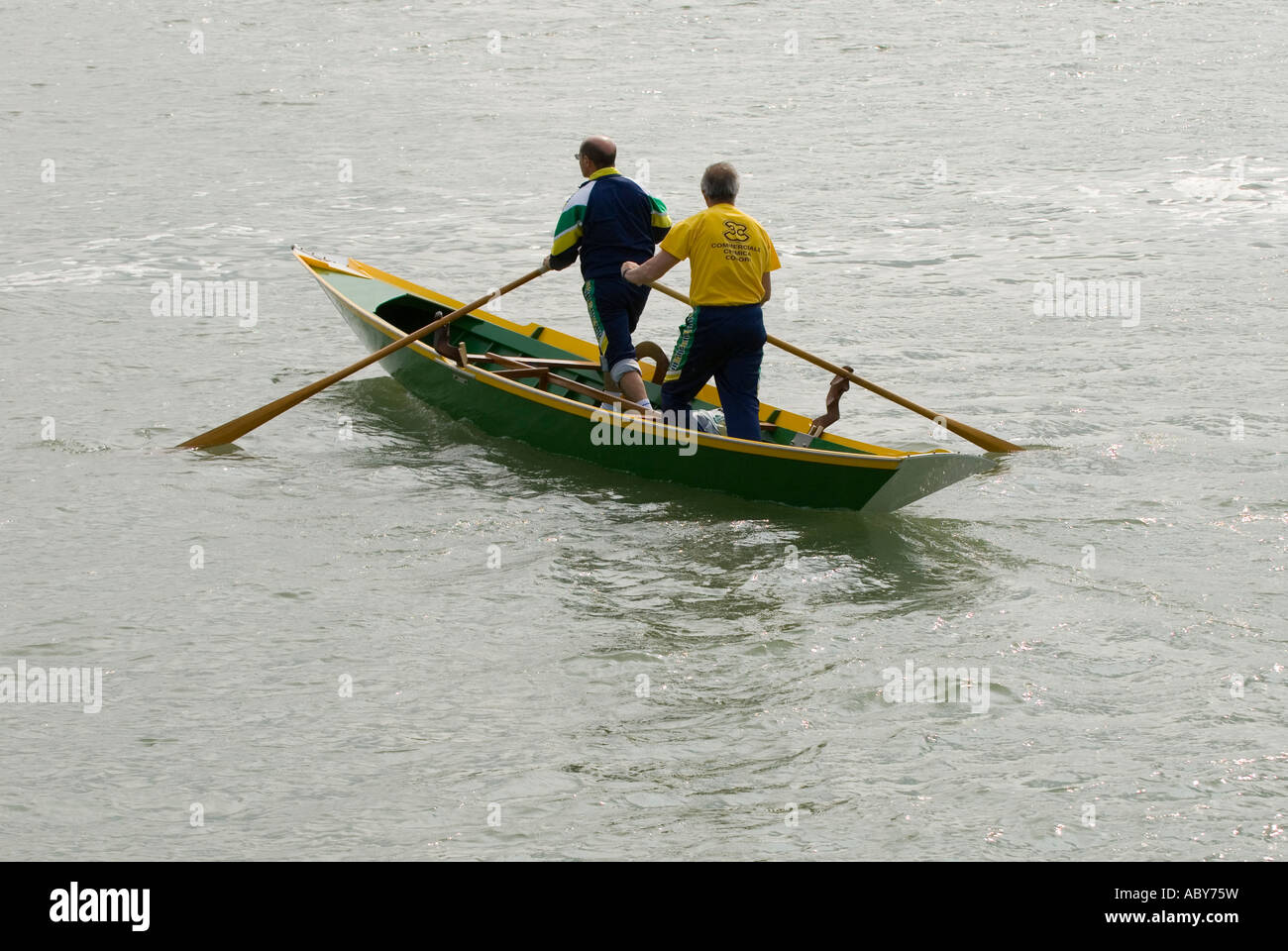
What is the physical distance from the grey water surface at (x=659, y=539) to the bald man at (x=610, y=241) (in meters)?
0.79

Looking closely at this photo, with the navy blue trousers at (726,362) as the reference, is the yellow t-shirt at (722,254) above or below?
above

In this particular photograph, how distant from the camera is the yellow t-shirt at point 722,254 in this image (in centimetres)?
841

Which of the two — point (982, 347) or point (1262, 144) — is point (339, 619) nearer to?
point (982, 347)

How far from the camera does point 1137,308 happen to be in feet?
43.8

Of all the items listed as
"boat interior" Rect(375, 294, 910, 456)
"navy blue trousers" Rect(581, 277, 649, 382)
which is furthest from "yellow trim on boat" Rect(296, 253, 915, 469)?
"navy blue trousers" Rect(581, 277, 649, 382)

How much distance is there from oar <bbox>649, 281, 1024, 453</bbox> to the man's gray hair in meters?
0.87

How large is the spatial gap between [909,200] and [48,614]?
37.5 feet

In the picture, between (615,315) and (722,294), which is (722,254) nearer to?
(722,294)

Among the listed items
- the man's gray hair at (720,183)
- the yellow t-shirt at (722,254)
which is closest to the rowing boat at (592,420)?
the yellow t-shirt at (722,254)

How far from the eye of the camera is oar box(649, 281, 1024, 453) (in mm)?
9391

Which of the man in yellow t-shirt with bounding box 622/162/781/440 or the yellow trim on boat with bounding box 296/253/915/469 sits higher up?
the man in yellow t-shirt with bounding box 622/162/781/440

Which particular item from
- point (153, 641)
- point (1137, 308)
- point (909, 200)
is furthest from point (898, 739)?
point (909, 200)

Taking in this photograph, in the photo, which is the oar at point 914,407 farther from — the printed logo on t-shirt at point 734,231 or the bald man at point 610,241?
the printed logo on t-shirt at point 734,231

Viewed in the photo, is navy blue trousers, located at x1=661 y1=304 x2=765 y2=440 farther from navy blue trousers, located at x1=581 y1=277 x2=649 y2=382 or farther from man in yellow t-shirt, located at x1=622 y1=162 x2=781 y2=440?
navy blue trousers, located at x1=581 y1=277 x2=649 y2=382
